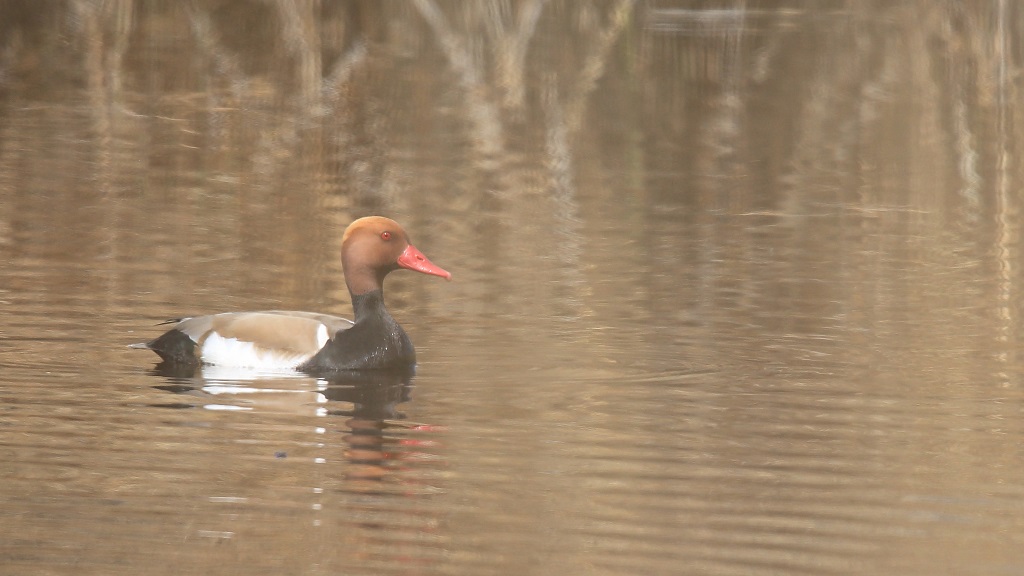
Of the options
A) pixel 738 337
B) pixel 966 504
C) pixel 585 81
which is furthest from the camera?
pixel 585 81

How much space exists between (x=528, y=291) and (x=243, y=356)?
2328 millimetres

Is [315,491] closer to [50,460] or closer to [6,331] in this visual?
[50,460]

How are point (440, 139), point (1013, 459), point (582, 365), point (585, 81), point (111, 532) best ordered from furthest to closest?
point (585, 81) → point (440, 139) → point (582, 365) → point (1013, 459) → point (111, 532)

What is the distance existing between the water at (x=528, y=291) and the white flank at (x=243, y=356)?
113 mm

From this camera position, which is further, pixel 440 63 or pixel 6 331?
pixel 440 63

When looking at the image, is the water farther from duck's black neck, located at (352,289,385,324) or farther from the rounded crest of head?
the rounded crest of head

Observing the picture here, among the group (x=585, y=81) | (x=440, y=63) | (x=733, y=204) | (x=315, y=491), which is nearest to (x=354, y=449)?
(x=315, y=491)

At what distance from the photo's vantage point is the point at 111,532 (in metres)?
6.29

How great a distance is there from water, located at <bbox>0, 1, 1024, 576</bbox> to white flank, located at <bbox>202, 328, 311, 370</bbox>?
0.11 metres

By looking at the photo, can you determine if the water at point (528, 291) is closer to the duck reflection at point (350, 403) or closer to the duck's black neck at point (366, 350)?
the duck reflection at point (350, 403)

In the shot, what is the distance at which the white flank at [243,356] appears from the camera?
950cm

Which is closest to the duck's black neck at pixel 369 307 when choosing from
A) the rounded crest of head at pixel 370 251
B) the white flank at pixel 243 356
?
the rounded crest of head at pixel 370 251

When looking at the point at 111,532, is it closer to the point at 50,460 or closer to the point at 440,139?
the point at 50,460

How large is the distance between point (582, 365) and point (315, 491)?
2.74 metres
